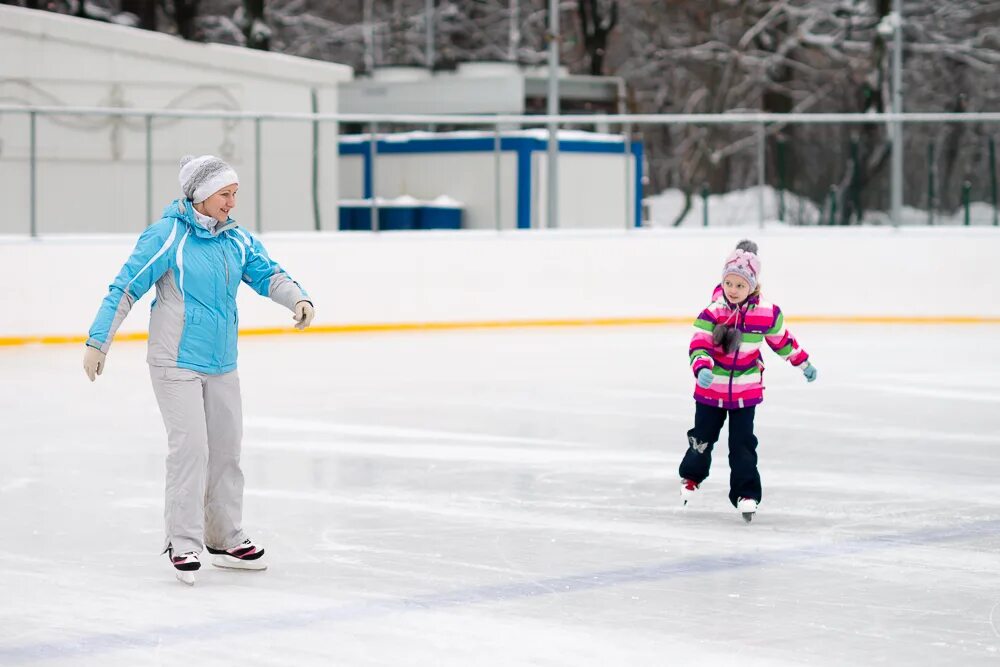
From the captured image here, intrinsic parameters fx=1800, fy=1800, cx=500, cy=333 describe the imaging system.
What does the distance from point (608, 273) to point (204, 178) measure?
11.1 metres

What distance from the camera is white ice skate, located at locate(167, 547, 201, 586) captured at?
5.84 m

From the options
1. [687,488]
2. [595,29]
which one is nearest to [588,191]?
[687,488]

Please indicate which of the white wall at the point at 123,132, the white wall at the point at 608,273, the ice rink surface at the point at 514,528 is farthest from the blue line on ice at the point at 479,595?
the white wall at the point at 123,132

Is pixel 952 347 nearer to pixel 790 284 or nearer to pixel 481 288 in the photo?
pixel 790 284

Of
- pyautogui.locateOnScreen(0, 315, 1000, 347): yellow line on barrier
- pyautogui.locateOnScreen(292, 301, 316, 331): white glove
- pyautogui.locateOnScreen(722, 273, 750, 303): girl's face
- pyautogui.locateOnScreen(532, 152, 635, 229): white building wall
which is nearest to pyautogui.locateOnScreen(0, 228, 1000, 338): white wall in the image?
pyautogui.locateOnScreen(0, 315, 1000, 347): yellow line on barrier

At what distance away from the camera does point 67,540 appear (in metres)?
6.66

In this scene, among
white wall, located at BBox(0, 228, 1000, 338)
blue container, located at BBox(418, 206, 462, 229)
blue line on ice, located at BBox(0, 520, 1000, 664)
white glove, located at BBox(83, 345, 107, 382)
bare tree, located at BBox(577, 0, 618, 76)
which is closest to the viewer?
blue line on ice, located at BBox(0, 520, 1000, 664)

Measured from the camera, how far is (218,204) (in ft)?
19.2

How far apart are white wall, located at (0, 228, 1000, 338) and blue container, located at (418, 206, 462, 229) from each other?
1.14m

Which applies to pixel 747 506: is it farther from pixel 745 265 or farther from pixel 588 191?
pixel 588 191

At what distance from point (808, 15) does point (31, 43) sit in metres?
18.2

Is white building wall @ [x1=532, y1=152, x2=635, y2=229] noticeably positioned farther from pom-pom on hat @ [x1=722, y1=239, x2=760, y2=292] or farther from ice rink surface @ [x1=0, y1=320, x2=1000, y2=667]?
pom-pom on hat @ [x1=722, y1=239, x2=760, y2=292]

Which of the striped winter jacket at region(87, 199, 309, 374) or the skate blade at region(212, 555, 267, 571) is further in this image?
the skate blade at region(212, 555, 267, 571)

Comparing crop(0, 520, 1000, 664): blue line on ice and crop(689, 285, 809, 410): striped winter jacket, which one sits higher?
crop(689, 285, 809, 410): striped winter jacket
